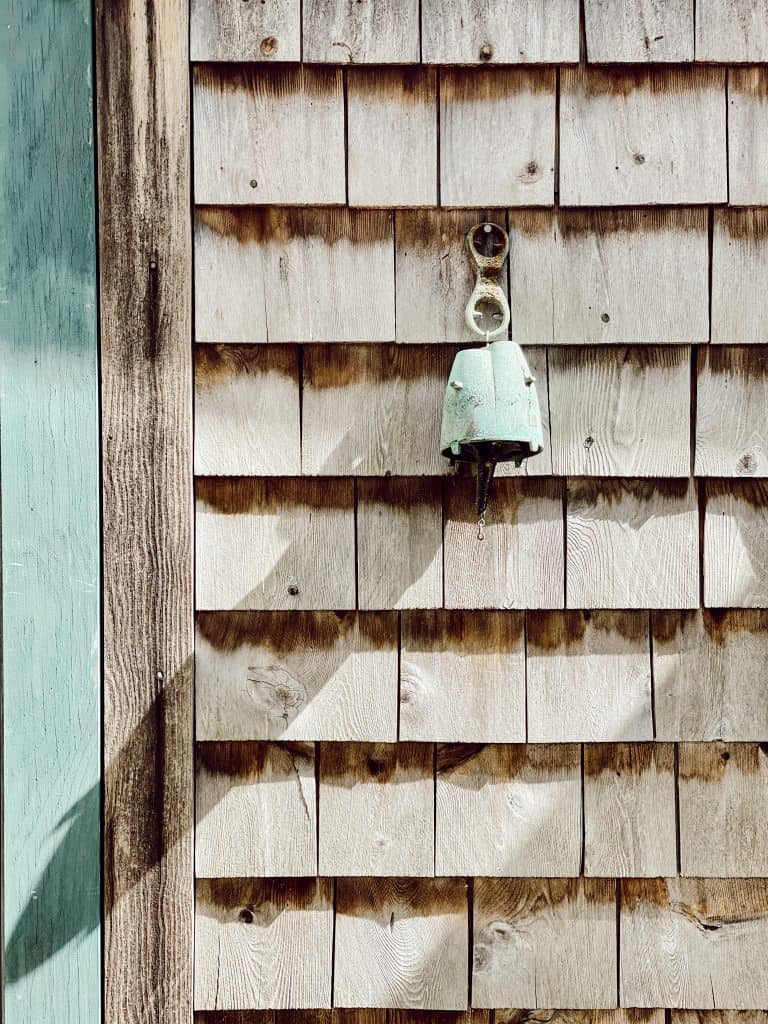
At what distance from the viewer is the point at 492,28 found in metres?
1.26

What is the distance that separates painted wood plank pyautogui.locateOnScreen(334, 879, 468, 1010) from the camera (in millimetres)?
1316

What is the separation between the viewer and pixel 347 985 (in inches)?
51.9

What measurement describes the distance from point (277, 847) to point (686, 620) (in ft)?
2.41

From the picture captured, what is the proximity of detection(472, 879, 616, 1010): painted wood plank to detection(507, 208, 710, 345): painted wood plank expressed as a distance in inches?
34.1

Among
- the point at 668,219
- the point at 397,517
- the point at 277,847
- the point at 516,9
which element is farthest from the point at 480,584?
the point at 516,9

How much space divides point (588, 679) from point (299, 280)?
30.2 inches

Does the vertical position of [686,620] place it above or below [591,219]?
below

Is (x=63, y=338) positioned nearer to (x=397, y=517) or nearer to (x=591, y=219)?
(x=397, y=517)

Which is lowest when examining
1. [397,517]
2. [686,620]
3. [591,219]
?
[686,620]

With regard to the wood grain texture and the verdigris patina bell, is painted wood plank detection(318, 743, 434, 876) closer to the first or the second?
the wood grain texture

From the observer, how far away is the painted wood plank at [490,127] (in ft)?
4.17

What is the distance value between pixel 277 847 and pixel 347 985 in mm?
247

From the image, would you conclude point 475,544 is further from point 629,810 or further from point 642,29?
point 642,29

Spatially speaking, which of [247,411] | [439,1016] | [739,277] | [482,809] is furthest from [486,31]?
[439,1016]
